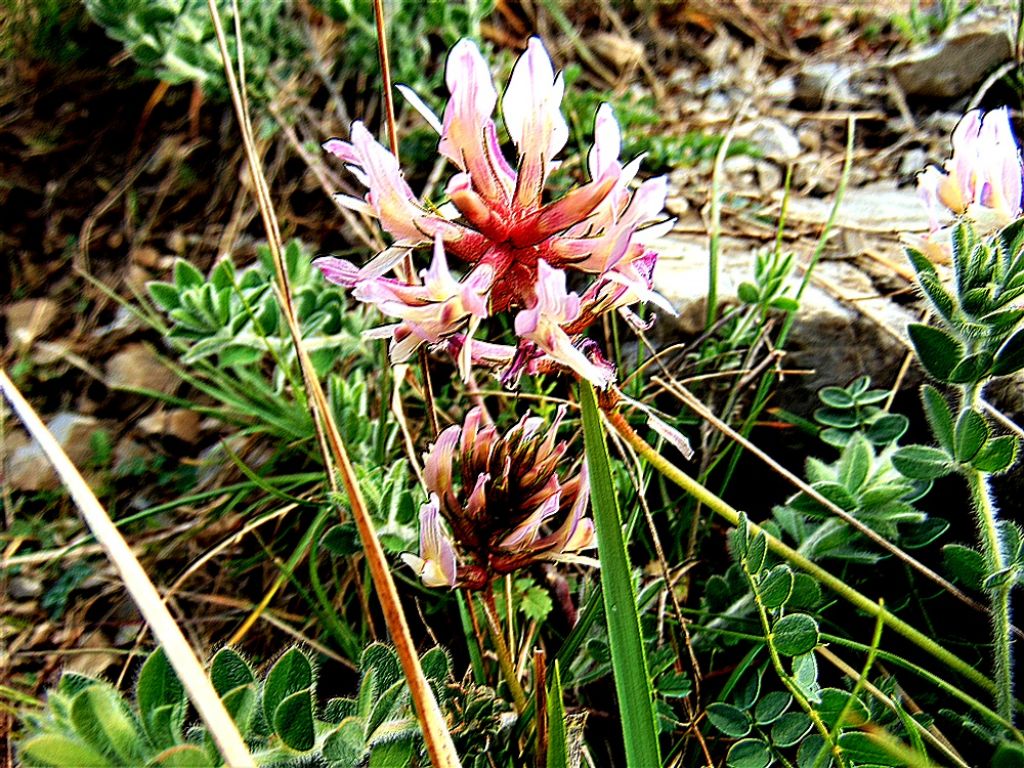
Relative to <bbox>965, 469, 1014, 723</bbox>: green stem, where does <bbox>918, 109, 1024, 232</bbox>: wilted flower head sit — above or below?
above

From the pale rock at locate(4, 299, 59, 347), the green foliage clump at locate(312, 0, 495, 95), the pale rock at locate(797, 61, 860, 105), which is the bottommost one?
the pale rock at locate(4, 299, 59, 347)

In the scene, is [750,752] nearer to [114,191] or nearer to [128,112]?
[114,191]

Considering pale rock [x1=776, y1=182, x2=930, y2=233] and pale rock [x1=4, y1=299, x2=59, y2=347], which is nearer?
pale rock [x1=776, y1=182, x2=930, y2=233]

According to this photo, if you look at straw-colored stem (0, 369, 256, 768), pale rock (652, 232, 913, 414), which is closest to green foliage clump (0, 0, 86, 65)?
pale rock (652, 232, 913, 414)

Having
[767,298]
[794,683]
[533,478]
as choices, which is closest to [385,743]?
[533,478]

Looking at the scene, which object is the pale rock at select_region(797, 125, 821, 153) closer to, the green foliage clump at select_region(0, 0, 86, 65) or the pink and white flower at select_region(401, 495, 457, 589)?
the pink and white flower at select_region(401, 495, 457, 589)

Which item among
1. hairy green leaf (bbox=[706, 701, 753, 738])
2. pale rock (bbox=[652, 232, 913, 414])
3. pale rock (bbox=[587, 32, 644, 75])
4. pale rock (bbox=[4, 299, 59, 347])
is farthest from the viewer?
pale rock (bbox=[587, 32, 644, 75])
